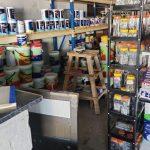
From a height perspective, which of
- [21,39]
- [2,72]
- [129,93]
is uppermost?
[21,39]

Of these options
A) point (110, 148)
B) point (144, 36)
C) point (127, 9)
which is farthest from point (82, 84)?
point (127, 9)

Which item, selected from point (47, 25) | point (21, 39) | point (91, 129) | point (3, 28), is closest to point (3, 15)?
point (3, 28)

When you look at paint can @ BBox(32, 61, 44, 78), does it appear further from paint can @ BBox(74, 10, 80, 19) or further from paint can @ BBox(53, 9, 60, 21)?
paint can @ BBox(74, 10, 80, 19)

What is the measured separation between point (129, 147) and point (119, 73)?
0.63 meters

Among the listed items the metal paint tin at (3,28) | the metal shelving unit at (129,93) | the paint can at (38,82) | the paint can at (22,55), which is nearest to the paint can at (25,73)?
the paint can at (22,55)

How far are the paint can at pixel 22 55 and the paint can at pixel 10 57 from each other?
37 mm

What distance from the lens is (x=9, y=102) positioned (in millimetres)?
873

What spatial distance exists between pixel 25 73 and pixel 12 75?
168mm

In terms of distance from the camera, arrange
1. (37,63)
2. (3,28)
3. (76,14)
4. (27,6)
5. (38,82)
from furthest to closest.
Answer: (27,6) < (76,14) < (38,82) < (37,63) < (3,28)

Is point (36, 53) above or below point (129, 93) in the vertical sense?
above

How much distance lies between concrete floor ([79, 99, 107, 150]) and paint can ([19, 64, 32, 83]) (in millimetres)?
741

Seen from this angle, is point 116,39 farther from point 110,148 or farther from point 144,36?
point 110,148

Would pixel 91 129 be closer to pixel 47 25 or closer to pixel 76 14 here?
pixel 47 25

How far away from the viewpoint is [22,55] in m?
2.05
